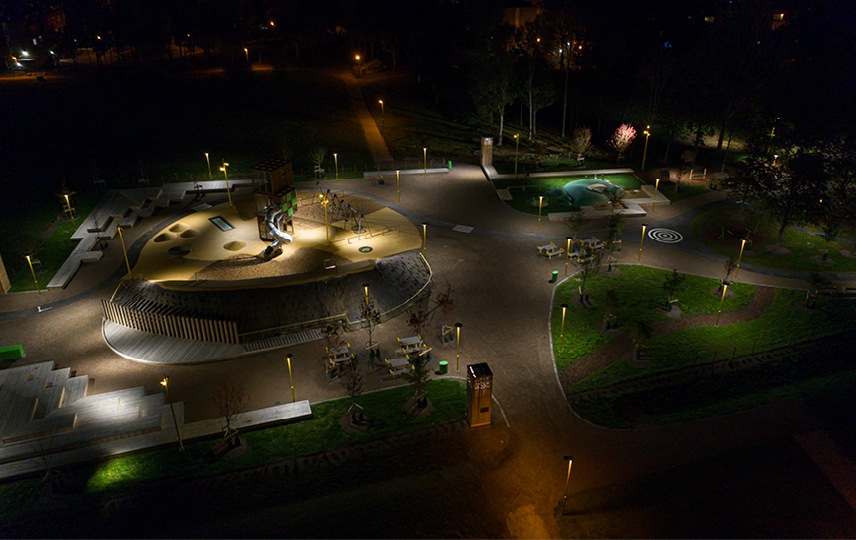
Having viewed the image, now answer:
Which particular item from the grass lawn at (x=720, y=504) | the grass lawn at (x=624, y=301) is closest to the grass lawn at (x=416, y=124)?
the grass lawn at (x=624, y=301)

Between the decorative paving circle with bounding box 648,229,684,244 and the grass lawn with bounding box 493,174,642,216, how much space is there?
24.1 ft

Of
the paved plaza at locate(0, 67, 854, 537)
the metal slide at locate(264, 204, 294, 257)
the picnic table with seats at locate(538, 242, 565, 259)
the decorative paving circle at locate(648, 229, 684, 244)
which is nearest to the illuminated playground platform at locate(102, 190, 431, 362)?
the metal slide at locate(264, 204, 294, 257)

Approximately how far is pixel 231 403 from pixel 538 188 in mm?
37039

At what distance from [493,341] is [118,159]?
4797cm

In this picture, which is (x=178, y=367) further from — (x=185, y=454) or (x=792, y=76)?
(x=792, y=76)

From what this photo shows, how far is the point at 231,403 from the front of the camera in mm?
26141

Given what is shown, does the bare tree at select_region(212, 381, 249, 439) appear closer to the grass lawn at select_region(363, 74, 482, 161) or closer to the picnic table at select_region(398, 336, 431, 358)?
the picnic table at select_region(398, 336, 431, 358)

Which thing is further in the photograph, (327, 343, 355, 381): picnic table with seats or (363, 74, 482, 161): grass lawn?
(363, 74, 482, 161): grass lawn

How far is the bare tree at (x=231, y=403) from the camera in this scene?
24.4 meters

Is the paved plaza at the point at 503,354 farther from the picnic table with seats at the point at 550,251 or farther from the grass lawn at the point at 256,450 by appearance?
the grass lawn at the point at 256,450

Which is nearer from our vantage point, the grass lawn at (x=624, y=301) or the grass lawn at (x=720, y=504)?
the grass lawn at (x=720, y=504)

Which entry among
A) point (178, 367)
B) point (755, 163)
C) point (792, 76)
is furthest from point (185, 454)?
point (792, 76)

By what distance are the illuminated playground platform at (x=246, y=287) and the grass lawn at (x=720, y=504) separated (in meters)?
16.4

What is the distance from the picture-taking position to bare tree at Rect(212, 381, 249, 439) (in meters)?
24.4
